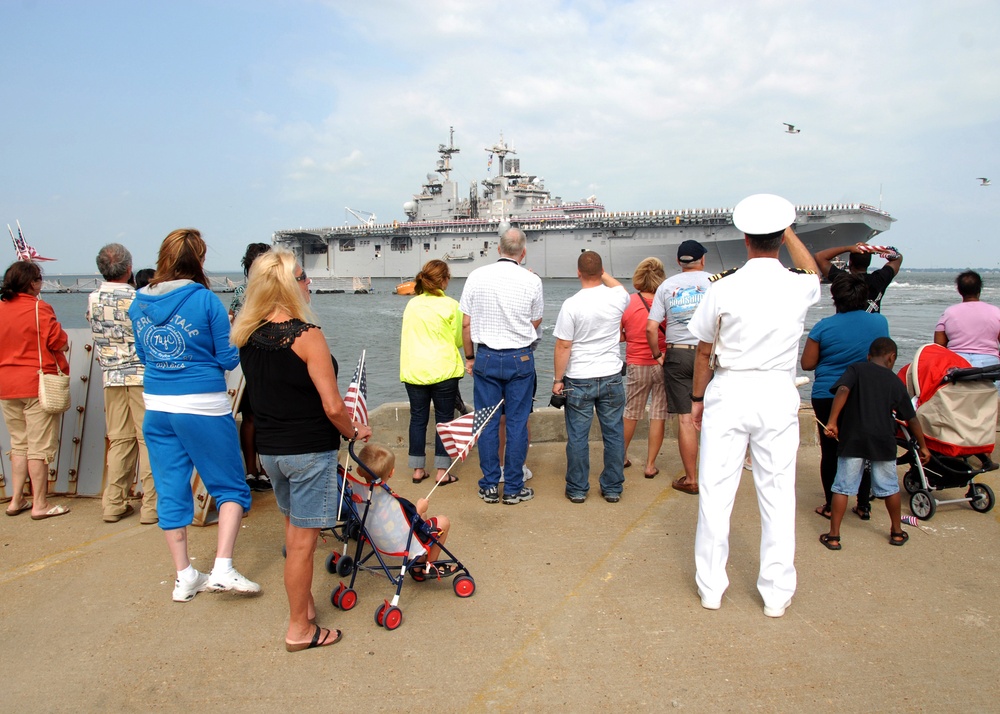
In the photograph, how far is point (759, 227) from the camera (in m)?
2.82

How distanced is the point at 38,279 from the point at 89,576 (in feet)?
6.86

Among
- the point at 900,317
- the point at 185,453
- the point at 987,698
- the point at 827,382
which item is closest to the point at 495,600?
the point at 185,453

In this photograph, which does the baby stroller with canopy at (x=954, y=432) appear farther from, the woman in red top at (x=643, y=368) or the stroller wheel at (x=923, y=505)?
the woman in red top at (x=643, y=368)

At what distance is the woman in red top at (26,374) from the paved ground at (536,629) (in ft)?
1.04

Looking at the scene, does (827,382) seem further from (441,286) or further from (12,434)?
(12,434)

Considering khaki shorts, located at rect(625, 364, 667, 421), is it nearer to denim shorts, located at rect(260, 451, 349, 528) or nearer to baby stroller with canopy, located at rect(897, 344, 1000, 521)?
baby stroller with canopy, located at rect(897, 344, 1000, 521)

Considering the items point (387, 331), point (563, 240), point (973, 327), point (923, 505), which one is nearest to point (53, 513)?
point (923, 505)

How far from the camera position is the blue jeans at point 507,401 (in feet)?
13.9

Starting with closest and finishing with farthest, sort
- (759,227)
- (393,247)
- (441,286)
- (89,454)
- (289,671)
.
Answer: (289,671) → (759,227) → (89,454) → (441,286) → (393,247)

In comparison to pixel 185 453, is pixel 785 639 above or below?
below

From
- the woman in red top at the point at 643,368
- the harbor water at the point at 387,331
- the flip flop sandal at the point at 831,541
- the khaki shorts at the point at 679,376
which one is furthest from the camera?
the harbor water at the point at 387,331

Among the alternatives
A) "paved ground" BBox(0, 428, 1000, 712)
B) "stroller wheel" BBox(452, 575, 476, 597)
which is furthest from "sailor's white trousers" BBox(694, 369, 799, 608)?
"stroller wheel" BBox(452, 575, 476, 597)

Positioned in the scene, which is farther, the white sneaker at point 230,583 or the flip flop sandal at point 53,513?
the flip flop sandal at point 53,513

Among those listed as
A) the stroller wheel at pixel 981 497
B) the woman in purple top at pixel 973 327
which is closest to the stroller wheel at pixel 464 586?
the stroller wheel at pixel 981 497
